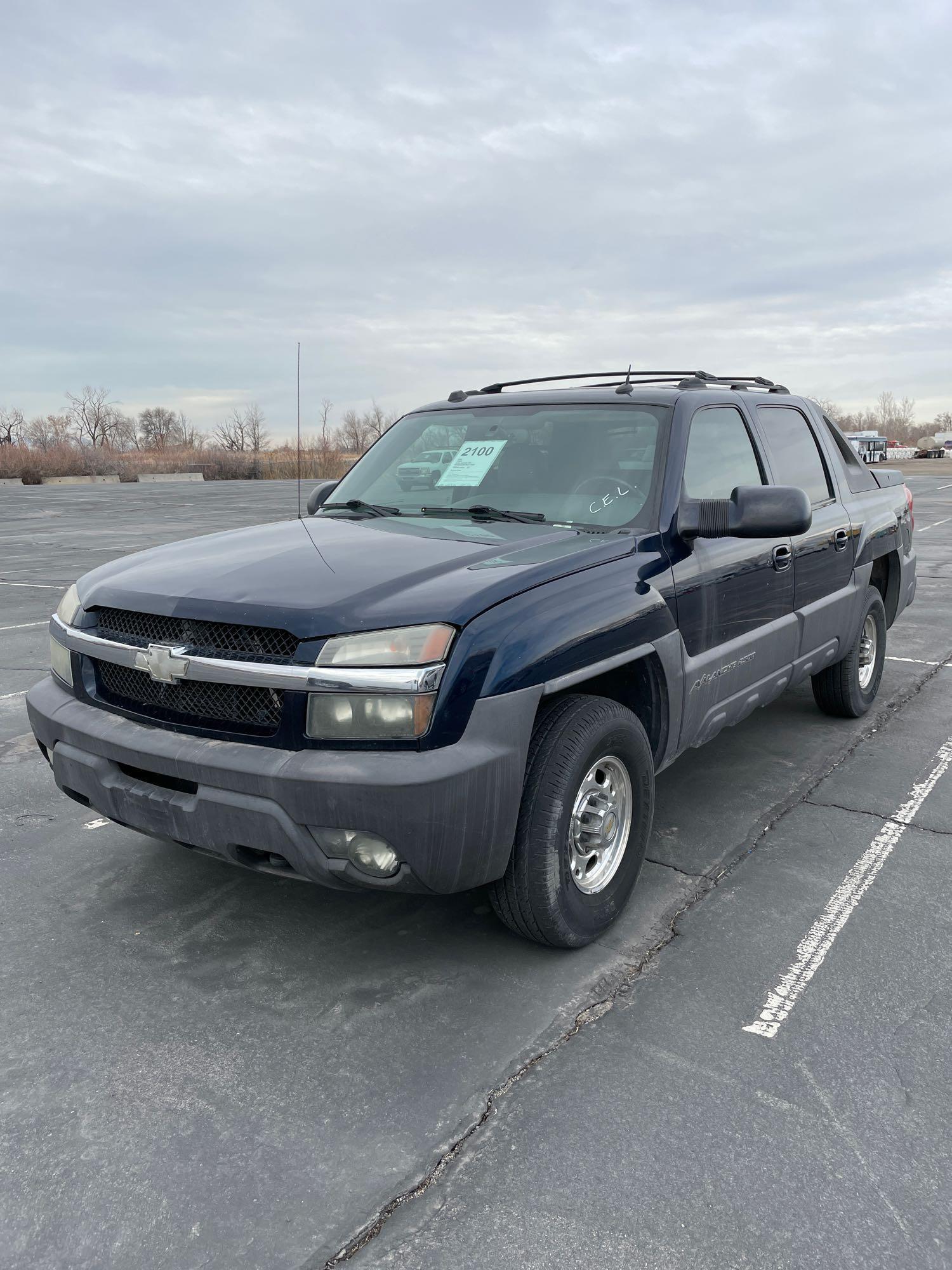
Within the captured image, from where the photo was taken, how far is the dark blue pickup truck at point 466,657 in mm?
2705

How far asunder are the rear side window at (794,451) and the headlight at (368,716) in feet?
9.12

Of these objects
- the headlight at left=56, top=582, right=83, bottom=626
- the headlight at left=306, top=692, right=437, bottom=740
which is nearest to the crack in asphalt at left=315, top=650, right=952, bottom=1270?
the headlight at left=306, top=692, right=437, bottom=740

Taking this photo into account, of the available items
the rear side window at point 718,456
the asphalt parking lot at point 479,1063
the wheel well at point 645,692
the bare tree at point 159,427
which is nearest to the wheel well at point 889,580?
the rear side window at point 718,456

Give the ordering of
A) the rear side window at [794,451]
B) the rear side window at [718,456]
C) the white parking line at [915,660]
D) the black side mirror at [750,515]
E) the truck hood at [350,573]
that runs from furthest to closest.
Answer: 1. the white parking line at [915,660]
2. the rear side window at [794,451]
3. the rear side window at [718,456]
4. the black side mirror at [750,515]
5. the truck hood at [350,573]

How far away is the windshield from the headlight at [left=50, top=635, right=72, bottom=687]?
135 cm

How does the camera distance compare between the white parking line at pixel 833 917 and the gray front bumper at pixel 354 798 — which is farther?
the white parking line at pixel 833 917

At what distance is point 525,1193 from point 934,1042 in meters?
1.28

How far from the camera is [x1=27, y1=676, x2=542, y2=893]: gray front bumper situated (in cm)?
264

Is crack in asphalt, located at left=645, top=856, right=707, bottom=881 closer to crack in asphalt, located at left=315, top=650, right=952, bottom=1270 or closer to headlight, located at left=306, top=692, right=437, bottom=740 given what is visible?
crack in asphalt, located at left=315, top=650, right=952, bottom=1270

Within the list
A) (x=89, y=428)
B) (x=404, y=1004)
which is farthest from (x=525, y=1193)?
(x=89, y=428)

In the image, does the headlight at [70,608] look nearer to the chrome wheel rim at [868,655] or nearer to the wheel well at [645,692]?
the wheel well at [645,692]

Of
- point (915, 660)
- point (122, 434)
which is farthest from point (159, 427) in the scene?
point (915, 660)

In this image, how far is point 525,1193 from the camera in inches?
86.9

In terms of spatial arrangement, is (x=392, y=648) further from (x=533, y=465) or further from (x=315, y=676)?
(x=533, y=465)
